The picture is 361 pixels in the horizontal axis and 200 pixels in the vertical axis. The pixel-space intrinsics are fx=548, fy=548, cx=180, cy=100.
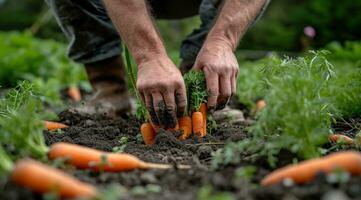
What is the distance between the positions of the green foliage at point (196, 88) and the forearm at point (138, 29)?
0.72 feet

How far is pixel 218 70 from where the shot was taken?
2.91 metres

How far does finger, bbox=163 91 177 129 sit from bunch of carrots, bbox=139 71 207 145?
0.25 ft

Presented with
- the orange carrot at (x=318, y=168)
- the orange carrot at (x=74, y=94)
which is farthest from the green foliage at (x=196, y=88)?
the orange carrot at (x=74, y=94)

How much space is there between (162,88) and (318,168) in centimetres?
103

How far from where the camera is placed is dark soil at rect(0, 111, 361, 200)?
1837 mm

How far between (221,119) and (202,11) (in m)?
0.84

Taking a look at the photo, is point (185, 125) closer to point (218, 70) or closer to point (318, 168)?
point (218, 70)

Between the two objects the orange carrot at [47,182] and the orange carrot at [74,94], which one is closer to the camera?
the orange carrot at [47,182]

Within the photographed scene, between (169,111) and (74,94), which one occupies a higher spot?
(169,111)

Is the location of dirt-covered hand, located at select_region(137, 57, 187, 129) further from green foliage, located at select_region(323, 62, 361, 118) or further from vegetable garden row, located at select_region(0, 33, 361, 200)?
green foliage, located at select_region(323, 62, 361, 118)

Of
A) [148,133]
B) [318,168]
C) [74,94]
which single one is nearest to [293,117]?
[318,168]

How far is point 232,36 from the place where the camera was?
3111 mm

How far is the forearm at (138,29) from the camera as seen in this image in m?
2.87

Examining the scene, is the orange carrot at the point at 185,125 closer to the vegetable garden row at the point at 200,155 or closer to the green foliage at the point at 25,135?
the vegetable garden row at the point at 200,155
